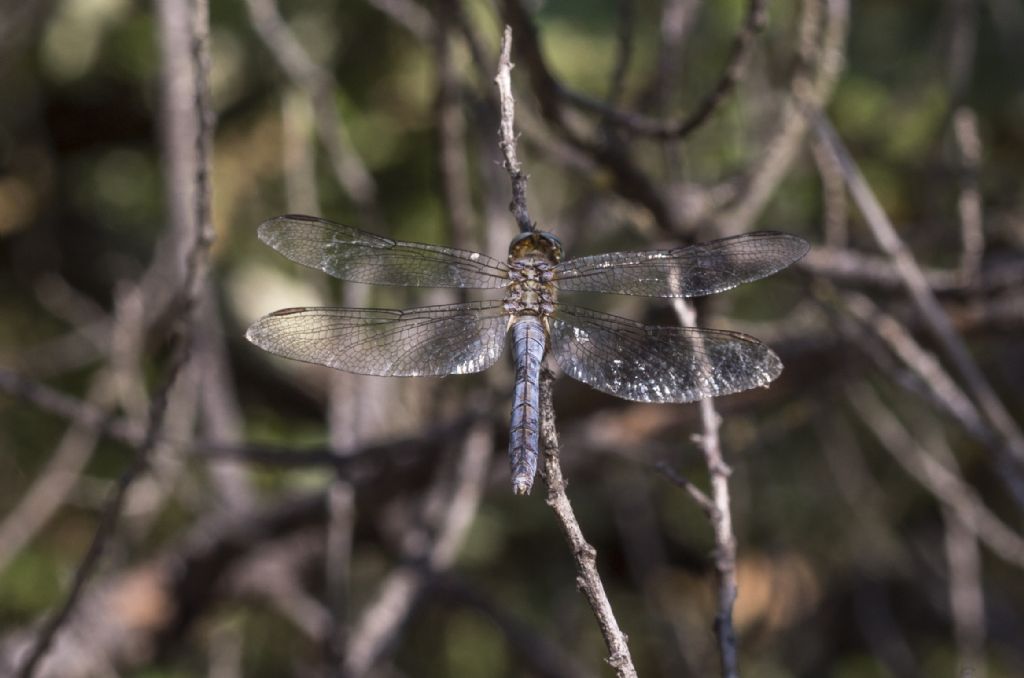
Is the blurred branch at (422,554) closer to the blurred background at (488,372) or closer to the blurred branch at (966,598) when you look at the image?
the blurred background at (488,372)

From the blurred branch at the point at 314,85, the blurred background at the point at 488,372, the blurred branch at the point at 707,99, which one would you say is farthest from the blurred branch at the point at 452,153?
the blurred branch at the point at 707,99

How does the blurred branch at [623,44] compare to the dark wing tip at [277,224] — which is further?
the blurred branch at [623,44]

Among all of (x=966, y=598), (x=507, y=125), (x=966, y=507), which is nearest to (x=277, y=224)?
(x=507, y=125)

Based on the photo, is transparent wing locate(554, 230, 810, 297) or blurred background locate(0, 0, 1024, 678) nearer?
transparent wing locate(554, 230, 810, 297)

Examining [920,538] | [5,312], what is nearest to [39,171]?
[5,312]

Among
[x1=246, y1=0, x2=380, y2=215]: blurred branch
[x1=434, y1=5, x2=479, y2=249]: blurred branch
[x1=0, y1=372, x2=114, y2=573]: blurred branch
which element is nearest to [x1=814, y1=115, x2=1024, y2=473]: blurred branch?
[x1=434, y1=5, x2=479, y2=249]: blurred branch

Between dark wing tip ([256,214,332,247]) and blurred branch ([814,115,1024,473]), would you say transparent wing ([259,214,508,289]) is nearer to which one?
dark wing tip ([256,214,332,247])
